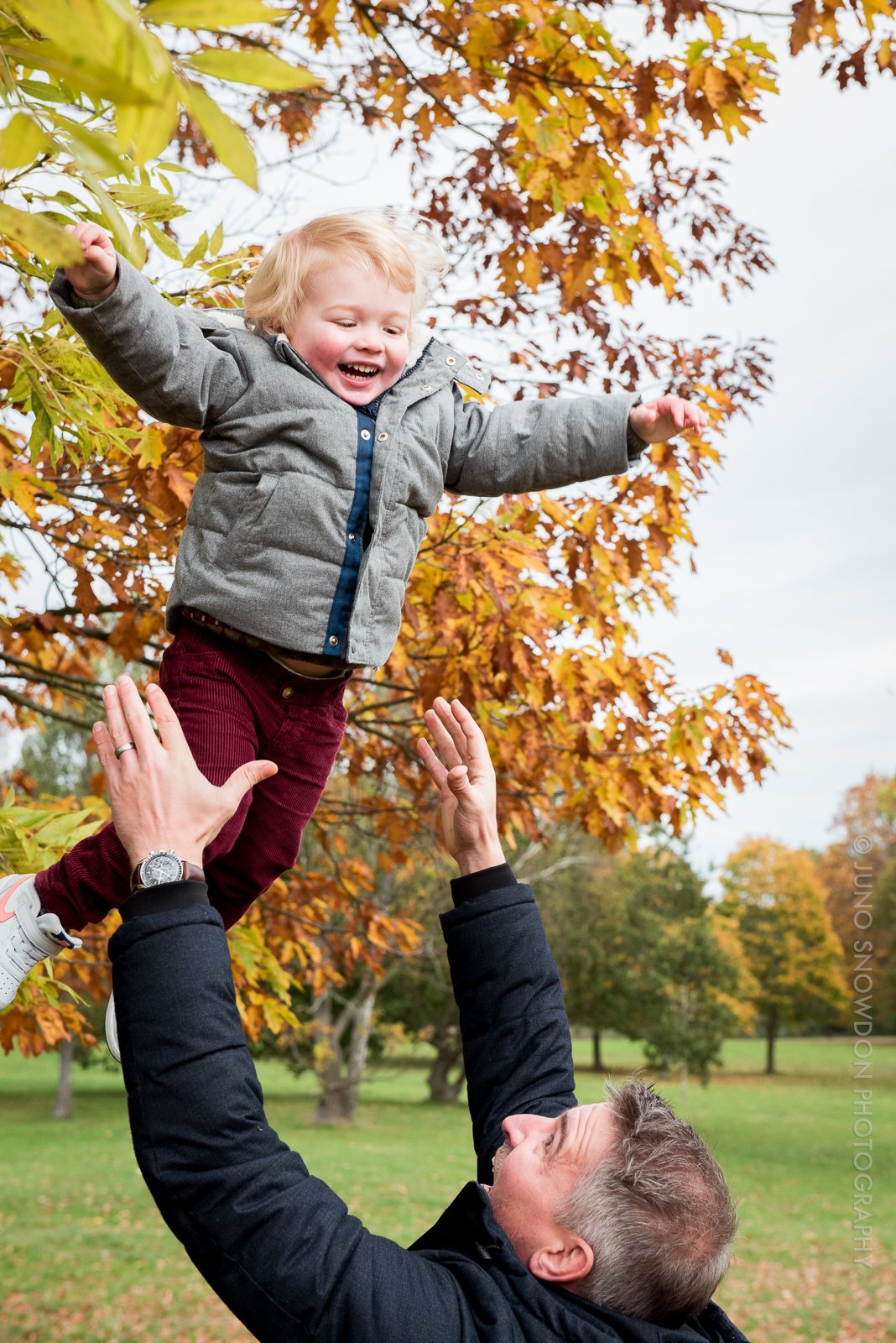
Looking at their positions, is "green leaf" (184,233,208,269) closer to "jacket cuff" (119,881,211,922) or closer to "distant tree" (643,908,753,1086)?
"jacket cuff" (119,881,211,922)

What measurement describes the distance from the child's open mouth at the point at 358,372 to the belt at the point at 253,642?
0.47 metres

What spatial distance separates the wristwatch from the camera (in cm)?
149

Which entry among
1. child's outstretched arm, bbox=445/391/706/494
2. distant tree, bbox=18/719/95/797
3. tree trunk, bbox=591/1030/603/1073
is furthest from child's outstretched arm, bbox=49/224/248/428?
tree trunk, bbox=591/1030/603/1073

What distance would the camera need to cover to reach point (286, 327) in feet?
6.91

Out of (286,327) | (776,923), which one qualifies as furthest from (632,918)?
(286,327)

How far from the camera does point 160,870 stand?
58.8 inches

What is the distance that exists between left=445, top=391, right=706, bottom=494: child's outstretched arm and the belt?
0.45 meters

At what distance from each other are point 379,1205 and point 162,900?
15079 millimetres

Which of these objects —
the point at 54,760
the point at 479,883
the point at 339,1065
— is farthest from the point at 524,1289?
the point at 54,760

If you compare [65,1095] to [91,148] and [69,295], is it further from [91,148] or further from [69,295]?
[91,148]

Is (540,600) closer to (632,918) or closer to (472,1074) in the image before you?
(472,1074)

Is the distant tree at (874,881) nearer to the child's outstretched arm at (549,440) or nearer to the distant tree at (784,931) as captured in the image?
the distant tree at (784,931)

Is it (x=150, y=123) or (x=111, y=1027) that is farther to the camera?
(x=111, y=1027)

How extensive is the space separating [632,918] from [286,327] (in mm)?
27603
